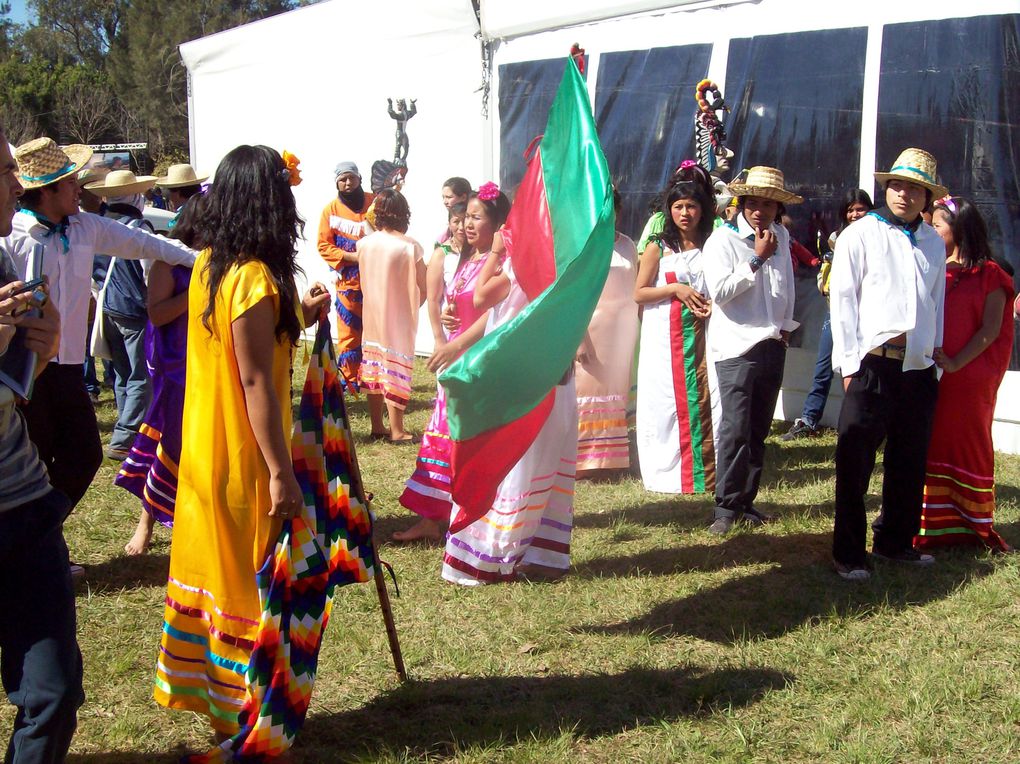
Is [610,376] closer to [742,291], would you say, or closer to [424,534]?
[742,291]

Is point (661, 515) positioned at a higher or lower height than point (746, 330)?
lower

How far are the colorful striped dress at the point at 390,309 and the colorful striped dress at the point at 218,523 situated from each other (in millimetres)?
4485

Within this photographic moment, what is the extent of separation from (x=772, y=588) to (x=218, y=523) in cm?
263

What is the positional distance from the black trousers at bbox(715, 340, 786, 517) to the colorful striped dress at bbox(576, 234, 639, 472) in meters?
1.24

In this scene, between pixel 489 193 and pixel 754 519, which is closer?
pixel 489 193

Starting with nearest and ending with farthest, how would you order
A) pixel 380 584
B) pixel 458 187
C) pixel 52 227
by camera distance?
pixel 380 584, pixel 52 227, pixel 458 187

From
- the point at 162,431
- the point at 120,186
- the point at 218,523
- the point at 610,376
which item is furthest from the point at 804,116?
the point at 218,523

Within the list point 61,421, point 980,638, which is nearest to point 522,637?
point 980,638

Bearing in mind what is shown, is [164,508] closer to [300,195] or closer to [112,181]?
[112,181]

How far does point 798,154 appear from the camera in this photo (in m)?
7.57

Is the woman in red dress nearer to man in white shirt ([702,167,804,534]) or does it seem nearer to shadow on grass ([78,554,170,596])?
man in white shirt ([702,167,804,534])

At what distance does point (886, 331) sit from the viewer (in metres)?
4.52

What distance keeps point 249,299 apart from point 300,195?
32.3 feet

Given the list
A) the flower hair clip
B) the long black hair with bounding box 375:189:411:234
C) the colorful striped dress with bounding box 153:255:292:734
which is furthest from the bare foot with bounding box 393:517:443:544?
the long black hair with bounding box 375:189:411:234
